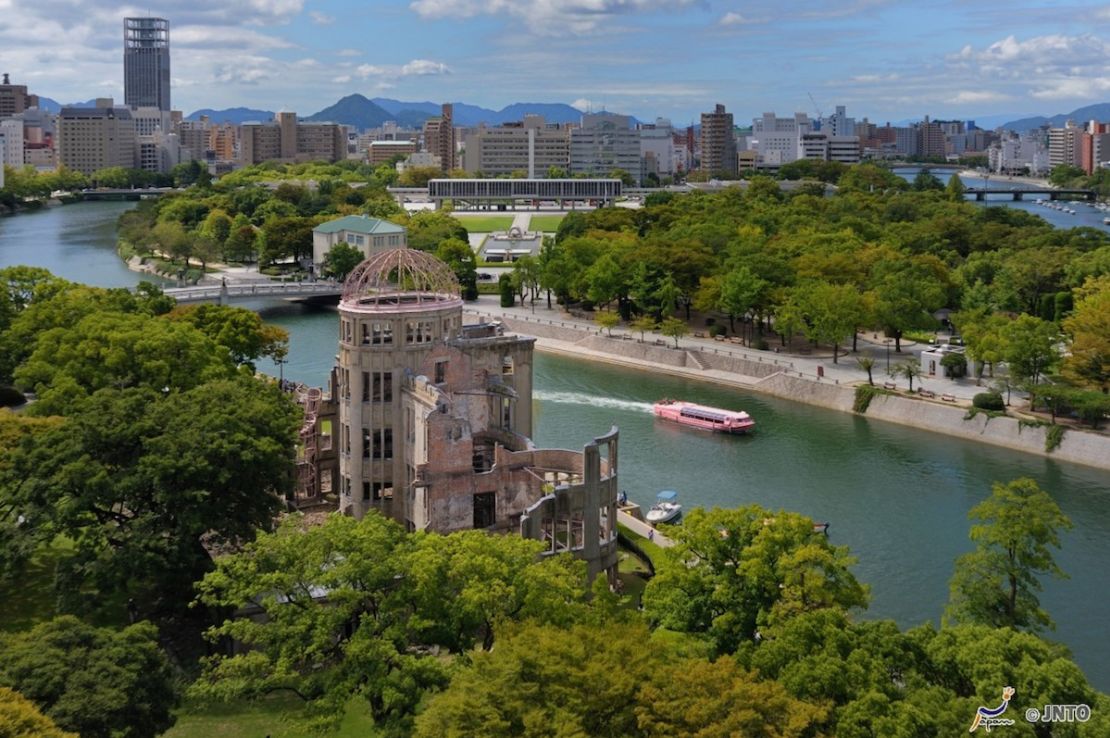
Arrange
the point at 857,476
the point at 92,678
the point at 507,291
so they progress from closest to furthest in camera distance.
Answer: the point at 92,678, the point at 857,476, the point at 507,291

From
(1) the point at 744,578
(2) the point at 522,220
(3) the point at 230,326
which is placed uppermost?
(2) the point at 522,220

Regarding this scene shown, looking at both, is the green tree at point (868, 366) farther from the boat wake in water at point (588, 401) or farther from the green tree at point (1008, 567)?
the green tree at point (1008, 567)

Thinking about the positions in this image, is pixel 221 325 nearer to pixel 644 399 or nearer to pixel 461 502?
pixel 644 399

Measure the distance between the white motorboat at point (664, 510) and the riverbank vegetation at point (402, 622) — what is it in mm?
13415

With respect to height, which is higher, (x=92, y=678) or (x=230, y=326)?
(x=230, y=326)

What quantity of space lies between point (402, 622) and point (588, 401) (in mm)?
38338

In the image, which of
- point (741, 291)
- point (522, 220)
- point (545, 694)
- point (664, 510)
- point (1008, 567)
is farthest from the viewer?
point (522, 220)

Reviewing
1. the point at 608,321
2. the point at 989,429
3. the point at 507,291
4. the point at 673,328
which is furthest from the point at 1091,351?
the point at 507,291

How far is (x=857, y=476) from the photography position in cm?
4928

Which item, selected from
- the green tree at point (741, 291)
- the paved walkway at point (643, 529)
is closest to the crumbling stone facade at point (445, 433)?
the paved walkway at point (643, 529)

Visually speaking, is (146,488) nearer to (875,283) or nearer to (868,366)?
(868,366)

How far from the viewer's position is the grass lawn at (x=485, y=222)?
463 ft

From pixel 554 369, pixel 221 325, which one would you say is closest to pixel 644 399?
pixel 554 369

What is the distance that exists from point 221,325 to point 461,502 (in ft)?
98.9
